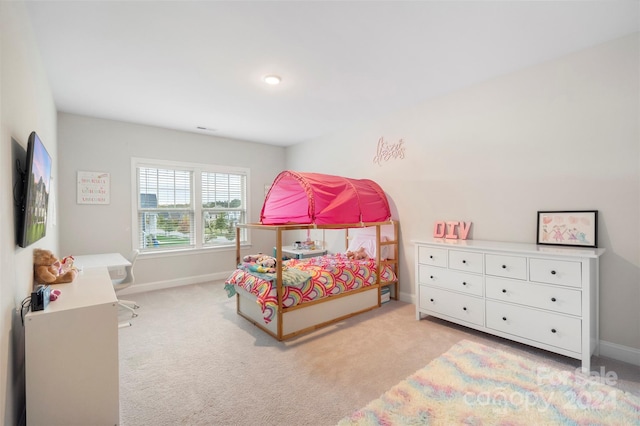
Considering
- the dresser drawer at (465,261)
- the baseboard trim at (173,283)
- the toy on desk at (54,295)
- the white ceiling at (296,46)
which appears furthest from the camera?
the baseboard trim at (173,283)

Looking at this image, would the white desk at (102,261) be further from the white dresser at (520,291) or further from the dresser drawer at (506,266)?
the dresser drawer at (506,266)

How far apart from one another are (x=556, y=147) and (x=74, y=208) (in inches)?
227

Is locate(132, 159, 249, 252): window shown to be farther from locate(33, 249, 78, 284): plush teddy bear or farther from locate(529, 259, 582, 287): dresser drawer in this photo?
locate(529, 259, 582, 287): dresser drawer

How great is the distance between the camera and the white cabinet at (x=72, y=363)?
4.93 ft

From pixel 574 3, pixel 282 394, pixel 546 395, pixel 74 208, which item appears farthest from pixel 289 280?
pixel 74 208

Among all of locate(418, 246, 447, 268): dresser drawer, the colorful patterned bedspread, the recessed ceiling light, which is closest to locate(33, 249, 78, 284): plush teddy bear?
the colorful patterned bedspread

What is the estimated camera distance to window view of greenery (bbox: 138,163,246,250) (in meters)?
4.63

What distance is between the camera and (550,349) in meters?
2.34

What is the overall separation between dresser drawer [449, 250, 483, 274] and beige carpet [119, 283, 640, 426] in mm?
660

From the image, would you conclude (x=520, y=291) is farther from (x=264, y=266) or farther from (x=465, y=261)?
(x=264, y=266)

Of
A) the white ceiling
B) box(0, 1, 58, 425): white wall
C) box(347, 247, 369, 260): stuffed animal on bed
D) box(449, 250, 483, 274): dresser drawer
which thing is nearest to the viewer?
box(0, 1, 58, 425): white wall

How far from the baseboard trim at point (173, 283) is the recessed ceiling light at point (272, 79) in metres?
3.55

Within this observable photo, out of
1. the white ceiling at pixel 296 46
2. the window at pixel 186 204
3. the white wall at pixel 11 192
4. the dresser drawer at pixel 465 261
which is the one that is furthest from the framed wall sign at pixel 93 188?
the dresser drawer at pixel 465 261

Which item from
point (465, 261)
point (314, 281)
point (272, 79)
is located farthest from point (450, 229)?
point (272, 79)
